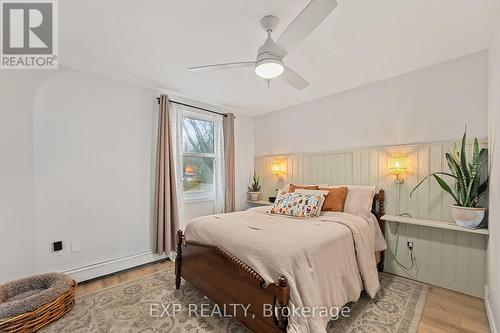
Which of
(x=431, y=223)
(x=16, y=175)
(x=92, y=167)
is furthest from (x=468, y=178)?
(x=16, y=175)

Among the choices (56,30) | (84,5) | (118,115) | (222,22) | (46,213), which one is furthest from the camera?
(118,115)

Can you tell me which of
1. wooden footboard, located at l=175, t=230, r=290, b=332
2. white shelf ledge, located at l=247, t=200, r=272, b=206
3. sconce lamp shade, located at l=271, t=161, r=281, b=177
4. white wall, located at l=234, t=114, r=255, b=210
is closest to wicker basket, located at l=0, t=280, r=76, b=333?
wooden footboard, located at l=175, t=230, r=290, b=332

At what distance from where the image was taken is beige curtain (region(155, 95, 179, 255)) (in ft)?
10.2

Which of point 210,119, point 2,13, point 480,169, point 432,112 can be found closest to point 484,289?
point 480,169

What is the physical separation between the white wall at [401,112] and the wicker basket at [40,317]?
11.1 feet

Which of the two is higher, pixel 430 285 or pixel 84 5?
pixel 84 5

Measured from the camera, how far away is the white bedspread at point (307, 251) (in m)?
1.49

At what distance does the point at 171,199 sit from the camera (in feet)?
10.5

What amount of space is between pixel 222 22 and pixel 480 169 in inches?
108

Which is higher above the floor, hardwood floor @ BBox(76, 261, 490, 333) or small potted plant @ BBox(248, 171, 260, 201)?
small potted plant @ BBox(248, 171, 260, 201)

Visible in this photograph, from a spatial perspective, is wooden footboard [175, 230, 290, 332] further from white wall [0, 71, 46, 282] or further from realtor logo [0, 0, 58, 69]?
realtor logo [0, 0, 58, 69]

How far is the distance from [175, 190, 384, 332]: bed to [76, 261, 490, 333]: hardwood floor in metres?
0.45

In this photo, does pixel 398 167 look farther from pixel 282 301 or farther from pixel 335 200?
pixel 282 301

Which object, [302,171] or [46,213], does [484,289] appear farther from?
[46,213]
